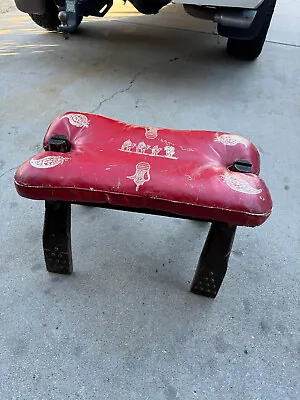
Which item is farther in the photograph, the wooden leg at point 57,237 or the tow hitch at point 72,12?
the tow hitch at point 72,12

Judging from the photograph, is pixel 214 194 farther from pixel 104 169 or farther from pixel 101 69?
pixel 101 69

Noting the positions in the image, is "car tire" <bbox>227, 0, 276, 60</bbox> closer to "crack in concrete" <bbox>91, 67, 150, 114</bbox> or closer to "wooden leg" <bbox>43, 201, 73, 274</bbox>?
"crack in concrete" <bbox>91, 67, 150, 114</bbox>

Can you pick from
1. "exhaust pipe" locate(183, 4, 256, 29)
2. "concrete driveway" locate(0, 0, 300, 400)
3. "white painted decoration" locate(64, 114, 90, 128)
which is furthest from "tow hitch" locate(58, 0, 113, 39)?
"white painted decoration" locate(64, 114, 90, 128)

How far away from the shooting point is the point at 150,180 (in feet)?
2.94

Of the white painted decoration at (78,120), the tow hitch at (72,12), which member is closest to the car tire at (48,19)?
the tow hitch at (72,12)

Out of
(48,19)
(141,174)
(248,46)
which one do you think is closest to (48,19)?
(48,19)

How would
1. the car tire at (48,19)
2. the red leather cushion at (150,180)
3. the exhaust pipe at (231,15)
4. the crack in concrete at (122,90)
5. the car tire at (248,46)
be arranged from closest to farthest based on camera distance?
the red leather cushion at (150,180) < the exhaust pipe at (231,15) < the crack in concrete at (122,90) < the car tire at (248,46) < the car tire at (48,19)

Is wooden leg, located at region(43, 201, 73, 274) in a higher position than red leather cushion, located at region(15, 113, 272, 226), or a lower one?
lower

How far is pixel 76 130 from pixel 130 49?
6.24 ft

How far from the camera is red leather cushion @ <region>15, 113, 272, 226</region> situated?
0.87m

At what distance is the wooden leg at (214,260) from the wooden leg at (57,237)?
1.25ft

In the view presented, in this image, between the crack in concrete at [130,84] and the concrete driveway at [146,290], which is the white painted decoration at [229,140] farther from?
the crack in concrete at [130,84]

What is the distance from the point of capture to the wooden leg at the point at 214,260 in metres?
0.96

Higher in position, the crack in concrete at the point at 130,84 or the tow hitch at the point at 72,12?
the tow hitch at the point at 72,12
